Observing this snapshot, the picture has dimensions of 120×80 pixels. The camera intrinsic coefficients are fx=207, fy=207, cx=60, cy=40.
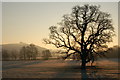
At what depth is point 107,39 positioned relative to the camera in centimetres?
3288

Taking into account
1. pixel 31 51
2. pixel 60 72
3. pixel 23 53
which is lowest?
pixel 23 53

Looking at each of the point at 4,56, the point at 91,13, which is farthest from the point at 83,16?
the point at 4,56

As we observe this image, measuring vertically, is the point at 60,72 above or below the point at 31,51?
below

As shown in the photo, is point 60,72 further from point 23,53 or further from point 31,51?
point 23,53

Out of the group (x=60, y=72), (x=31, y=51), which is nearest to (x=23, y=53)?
(x=31, y=51)

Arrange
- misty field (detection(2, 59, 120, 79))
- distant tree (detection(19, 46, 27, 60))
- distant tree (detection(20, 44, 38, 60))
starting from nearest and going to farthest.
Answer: misty field (detection(2, 59, 120, 79))
distant tree (detection(20, 44, 38, 60))
distant tree (detection(19, 46, 27, 60))

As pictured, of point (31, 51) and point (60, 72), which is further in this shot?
point (31, 51)

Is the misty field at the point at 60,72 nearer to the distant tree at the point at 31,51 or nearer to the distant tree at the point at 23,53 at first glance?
the distant tree at the point at 31,51

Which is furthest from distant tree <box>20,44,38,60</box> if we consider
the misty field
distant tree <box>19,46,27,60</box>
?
the misty field

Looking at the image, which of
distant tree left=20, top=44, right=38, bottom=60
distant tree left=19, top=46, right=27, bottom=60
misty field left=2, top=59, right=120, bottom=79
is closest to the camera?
misty field left=2, top=59, right=120, bottom=79

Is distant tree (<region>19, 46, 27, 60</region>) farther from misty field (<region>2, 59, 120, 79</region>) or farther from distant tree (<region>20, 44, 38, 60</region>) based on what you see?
misty field (<region>2, 59, 120, 79</region>)

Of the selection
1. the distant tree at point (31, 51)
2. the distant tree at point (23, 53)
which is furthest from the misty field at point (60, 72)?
the distant tree at point (23, 53)

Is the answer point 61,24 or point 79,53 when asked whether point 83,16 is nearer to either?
point 61,24

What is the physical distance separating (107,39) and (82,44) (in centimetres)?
404
